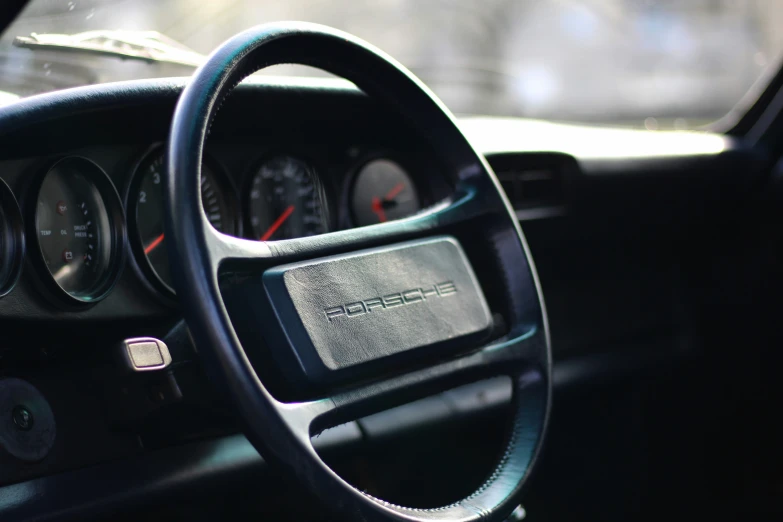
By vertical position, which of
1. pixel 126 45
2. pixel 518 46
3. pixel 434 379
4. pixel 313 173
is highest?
pixel 126 45

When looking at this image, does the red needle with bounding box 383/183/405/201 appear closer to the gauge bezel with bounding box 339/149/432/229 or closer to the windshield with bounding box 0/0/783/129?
the gauge bezel with bounding box 339/149/432/229

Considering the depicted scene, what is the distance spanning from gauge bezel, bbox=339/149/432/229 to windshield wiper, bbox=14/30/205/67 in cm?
37

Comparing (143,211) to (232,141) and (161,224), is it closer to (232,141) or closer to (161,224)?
(161,224)

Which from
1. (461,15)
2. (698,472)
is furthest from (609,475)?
(461,15)

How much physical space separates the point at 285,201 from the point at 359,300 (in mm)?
582

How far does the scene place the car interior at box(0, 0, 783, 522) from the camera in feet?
3.29

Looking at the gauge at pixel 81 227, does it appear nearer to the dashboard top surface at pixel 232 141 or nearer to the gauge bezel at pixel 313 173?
the dashboard top surface at pixel 232 141

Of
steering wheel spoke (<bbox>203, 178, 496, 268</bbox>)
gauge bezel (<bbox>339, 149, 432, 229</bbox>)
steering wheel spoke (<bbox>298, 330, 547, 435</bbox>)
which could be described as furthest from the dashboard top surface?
steering wheel spoke (<bbox>298, 330, 547, 435</bbox>)

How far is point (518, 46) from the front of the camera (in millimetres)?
7461

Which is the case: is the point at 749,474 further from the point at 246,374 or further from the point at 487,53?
the point at 487,53

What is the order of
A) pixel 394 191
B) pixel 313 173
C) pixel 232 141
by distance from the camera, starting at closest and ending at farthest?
pixel 232 141 < pixel 313 173 < pixel 394 191

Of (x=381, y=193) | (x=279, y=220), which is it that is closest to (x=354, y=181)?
(x=381, y=193)

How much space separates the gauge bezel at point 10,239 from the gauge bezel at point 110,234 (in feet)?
0.08

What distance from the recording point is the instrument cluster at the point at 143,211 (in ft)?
3.78
